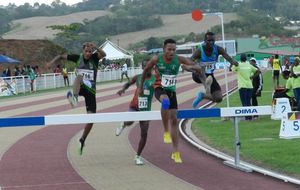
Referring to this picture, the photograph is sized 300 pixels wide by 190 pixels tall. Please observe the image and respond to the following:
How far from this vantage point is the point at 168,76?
36.5ft

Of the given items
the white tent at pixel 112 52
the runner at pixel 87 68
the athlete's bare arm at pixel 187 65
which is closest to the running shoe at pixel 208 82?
the athlete's bare arm at pixel 187 65

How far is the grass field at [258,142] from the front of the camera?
11.3 m

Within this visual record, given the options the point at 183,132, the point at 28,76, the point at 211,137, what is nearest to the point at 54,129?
the point at 183,132

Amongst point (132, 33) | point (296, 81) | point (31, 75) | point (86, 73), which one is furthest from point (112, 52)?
point (132, 33)

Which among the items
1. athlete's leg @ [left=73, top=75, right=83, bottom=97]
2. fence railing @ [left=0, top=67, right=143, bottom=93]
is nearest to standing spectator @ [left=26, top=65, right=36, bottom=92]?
fence railing @ [left=0, top=67, right=143, bottom=93]

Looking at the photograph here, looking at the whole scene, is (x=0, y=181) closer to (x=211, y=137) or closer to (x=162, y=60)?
(x=162, y=60)

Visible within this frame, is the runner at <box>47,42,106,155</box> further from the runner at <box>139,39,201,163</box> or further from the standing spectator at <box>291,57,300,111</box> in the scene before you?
the standing spectator at <box>291,57,300,111</box>

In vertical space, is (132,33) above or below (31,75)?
above

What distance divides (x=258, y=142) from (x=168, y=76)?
367cm

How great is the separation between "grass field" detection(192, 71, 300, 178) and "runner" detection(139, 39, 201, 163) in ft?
5.78

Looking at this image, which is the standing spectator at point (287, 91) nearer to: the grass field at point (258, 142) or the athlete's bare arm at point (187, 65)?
the grass field at point (258, 142)

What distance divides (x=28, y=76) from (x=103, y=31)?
13378 centimetres

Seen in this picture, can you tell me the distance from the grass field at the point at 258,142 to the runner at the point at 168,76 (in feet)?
5.78

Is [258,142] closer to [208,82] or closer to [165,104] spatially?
[208,82]
